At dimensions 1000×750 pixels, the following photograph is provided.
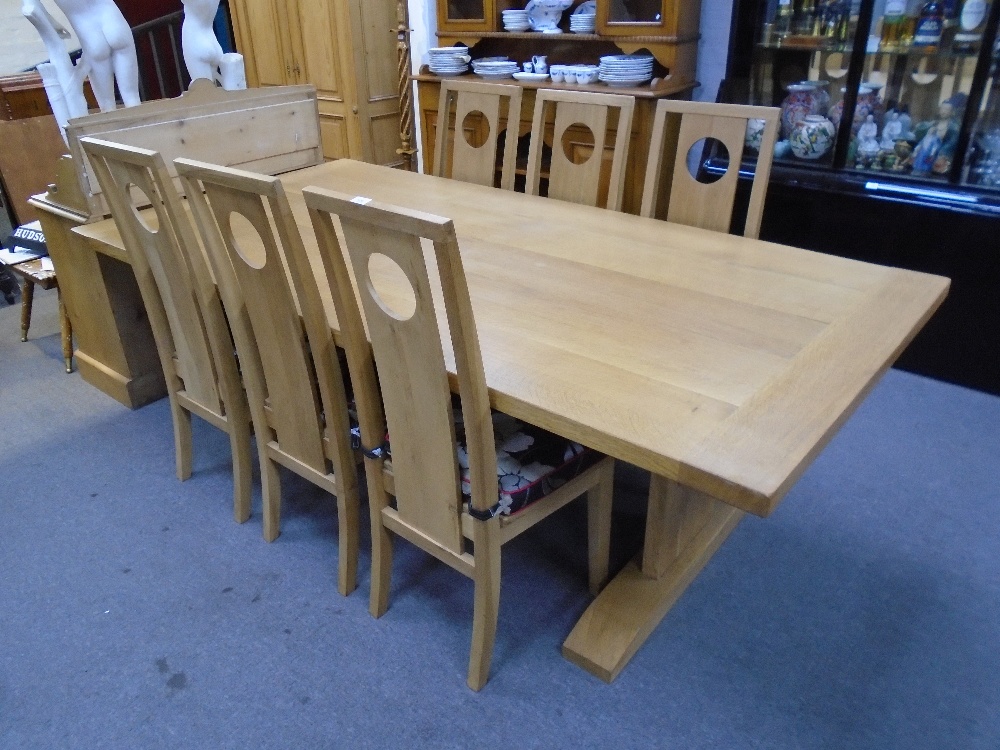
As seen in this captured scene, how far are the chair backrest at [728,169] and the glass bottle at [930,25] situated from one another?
35.9 inches

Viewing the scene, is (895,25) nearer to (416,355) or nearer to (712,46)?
(712,46)

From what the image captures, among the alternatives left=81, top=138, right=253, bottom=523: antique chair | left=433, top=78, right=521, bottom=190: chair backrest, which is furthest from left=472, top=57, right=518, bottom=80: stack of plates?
left=81, top=138, right=253, bottom=523: antique chair

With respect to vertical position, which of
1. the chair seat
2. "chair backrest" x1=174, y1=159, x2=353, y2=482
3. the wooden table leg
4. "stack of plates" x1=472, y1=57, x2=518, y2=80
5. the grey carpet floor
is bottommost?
the grey carpet floor

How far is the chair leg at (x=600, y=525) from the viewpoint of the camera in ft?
5.23

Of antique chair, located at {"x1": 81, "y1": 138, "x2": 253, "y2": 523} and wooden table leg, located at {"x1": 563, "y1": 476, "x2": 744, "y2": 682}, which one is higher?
antique chair, located at {"x1": 81, "y1": 138, "x2": 253, "y2": 523}

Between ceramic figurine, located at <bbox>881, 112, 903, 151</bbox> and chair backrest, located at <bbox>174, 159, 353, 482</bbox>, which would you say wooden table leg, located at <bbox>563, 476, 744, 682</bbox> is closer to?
chair backrest, located at <bbox>174, 159, 353, 482</bbox>

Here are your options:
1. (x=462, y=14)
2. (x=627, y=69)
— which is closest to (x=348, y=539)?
(x=627, y=69)

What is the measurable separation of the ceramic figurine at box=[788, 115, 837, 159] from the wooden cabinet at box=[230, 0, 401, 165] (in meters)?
2.19

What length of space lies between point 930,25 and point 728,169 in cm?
112

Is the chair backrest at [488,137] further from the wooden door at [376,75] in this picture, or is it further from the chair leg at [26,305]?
the chair leg at [26,305]

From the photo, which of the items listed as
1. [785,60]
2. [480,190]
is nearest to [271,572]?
[480,190]

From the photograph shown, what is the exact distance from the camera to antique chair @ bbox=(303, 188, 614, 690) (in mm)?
1108

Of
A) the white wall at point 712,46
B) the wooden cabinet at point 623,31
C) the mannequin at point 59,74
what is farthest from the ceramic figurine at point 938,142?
the mannequin at point 59,74

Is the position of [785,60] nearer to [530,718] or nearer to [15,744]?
[530,718]
